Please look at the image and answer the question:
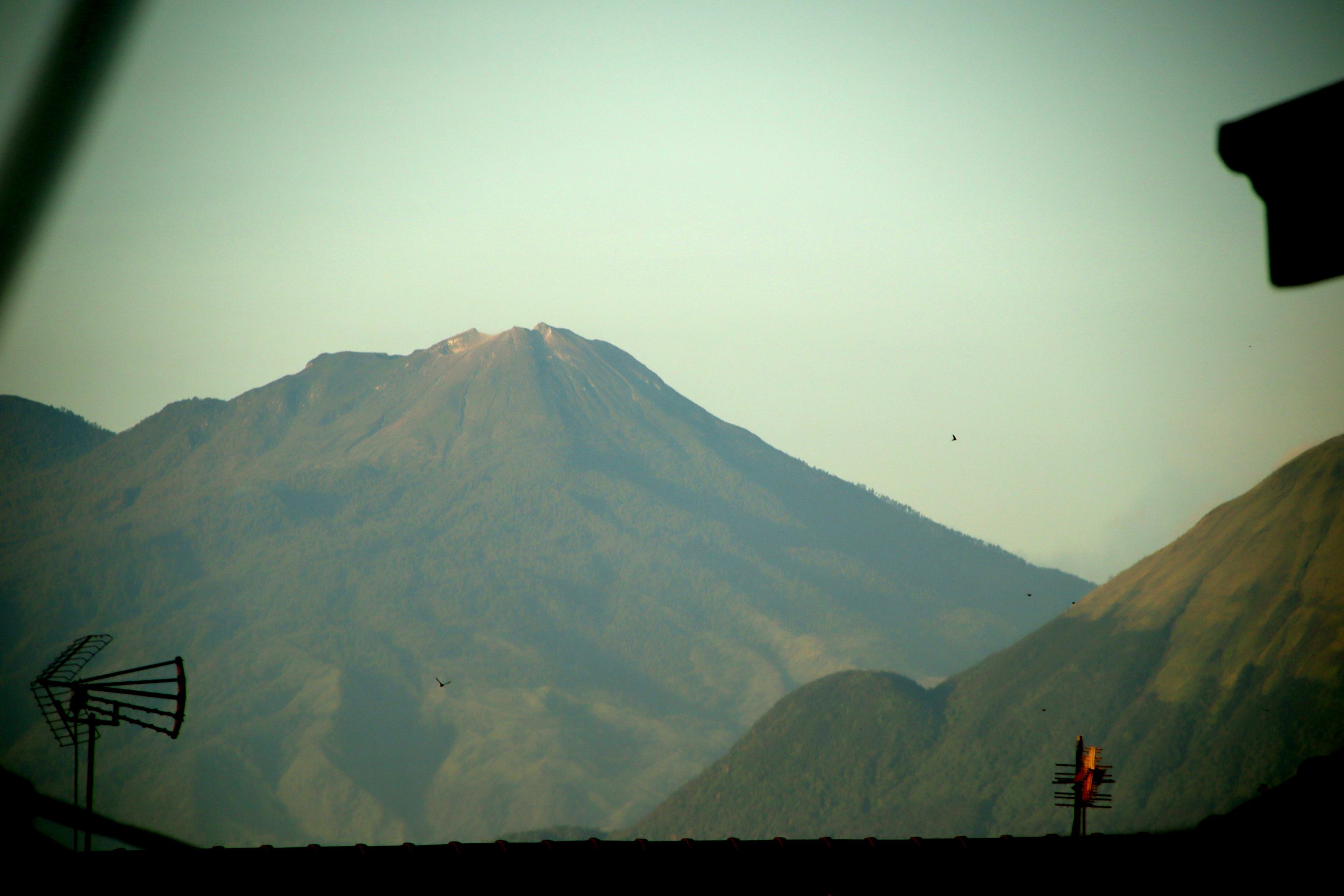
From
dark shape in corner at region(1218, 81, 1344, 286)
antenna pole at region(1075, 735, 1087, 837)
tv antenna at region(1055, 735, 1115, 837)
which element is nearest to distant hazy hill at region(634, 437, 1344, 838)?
tv antenna at region(1055, 735, 1115, 837)

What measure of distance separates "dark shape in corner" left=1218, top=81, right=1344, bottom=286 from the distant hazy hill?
390ft

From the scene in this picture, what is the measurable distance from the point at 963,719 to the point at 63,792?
12509 centimetres

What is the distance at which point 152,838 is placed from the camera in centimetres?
603

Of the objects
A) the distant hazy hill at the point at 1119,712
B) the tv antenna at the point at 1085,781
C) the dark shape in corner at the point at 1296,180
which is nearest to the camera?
the dark shape in corner at the point at 1296,180

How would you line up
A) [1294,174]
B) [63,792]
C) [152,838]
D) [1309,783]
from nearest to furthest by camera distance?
[1294,174] < [152,838] < [1309,783] < [63,792]

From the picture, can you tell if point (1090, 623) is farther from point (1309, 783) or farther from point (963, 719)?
point (1309, 783)

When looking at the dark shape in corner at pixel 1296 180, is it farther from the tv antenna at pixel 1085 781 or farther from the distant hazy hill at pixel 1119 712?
the distant hazy hill at pixel 1119 712

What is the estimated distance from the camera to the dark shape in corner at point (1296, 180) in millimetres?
2076

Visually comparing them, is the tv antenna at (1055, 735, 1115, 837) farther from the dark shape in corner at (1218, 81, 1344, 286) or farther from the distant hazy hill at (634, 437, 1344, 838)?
the distant hazy hill at (634, 437, 1344, 838)

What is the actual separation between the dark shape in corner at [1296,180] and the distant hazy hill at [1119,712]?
11899 centimetres

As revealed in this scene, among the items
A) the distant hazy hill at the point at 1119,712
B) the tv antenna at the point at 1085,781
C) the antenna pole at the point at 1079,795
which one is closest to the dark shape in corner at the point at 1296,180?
the antenna pole at the point at 1079,795

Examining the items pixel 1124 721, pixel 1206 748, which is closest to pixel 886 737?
pixel 1124 721

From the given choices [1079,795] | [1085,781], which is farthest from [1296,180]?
[1085,781]

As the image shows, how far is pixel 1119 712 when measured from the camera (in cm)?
13062
